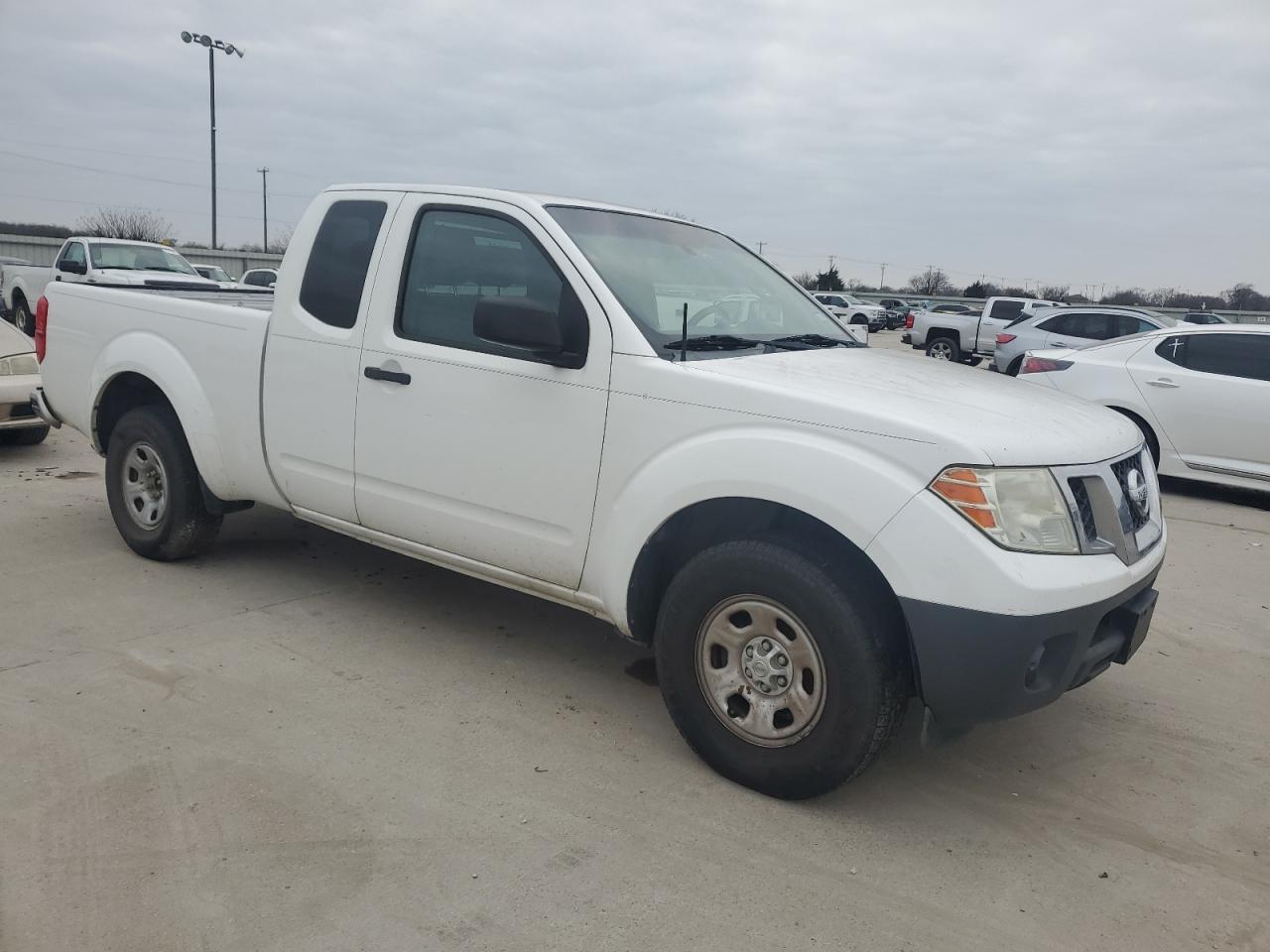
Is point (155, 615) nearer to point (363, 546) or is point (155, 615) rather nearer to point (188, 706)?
point (188, 706)

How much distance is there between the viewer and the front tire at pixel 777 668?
2934mm

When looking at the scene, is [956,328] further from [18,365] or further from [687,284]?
[687,284]

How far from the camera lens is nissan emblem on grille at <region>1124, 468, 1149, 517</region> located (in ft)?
10.9

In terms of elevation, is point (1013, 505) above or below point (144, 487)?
above

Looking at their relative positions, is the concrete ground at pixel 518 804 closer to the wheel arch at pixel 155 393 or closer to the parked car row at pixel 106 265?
the wheel arch at pixel 155 393

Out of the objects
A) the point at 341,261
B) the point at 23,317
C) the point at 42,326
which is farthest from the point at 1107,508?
the point at 23,317

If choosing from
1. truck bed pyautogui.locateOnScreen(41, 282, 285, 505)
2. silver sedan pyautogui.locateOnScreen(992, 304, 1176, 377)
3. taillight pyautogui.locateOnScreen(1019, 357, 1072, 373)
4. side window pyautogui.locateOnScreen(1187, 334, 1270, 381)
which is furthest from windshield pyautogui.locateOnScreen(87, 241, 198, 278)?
side window pyautogui.locateOnScreen(1187, 334, 1270, 381)

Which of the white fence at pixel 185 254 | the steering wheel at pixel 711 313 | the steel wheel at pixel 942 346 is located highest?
the steering wheel at pixel 711 313

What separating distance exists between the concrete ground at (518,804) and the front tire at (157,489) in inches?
17.7

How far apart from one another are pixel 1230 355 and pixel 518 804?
7965 mm

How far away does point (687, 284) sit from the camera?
3996mm

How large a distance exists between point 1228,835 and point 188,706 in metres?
3.58

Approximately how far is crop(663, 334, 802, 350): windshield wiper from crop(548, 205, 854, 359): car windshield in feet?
0.04

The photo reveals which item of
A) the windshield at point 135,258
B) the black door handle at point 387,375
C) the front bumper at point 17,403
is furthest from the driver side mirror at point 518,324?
the windshield at point 135,258
